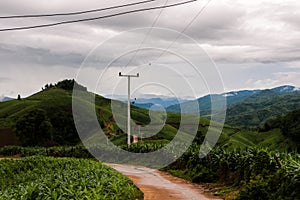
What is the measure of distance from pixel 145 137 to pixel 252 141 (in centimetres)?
3255

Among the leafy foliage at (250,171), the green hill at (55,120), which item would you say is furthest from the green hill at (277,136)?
the leafy foliage at (250,171)

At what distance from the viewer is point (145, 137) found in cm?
4975

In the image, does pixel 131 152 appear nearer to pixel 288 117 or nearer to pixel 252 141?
pixel 288 117

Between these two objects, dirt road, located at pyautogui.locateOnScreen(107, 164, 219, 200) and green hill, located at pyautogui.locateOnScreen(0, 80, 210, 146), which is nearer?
dirt road, located at pyautogui.locateOnScreen(107, 164, 219, 200)

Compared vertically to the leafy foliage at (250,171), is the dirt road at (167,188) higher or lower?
lower

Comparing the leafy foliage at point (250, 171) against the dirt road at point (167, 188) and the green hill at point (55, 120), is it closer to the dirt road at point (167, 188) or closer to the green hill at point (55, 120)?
the dirt road at point (167, 188)

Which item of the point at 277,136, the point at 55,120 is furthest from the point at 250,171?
the point at 55,120

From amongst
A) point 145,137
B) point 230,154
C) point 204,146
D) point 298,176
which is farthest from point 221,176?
point 145,137

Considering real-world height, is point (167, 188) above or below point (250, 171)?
below

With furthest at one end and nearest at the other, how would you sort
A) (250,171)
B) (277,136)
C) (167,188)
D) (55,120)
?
1. (55,120)
2. (277,136)
3. (167,188)
4. (250,171)

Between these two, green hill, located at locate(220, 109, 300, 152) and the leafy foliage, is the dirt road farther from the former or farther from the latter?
green hill, located at locate(220, 109, 300, 152)

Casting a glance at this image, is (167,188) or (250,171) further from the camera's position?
(167,188)

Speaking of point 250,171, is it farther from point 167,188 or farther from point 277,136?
point 277,136

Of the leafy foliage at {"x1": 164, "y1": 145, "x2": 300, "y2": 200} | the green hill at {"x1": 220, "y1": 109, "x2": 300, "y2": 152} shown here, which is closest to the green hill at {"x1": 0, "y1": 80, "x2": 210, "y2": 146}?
the green hill at {"x1": 220, "y1": 109, "x2": 300, "y2": 152}
